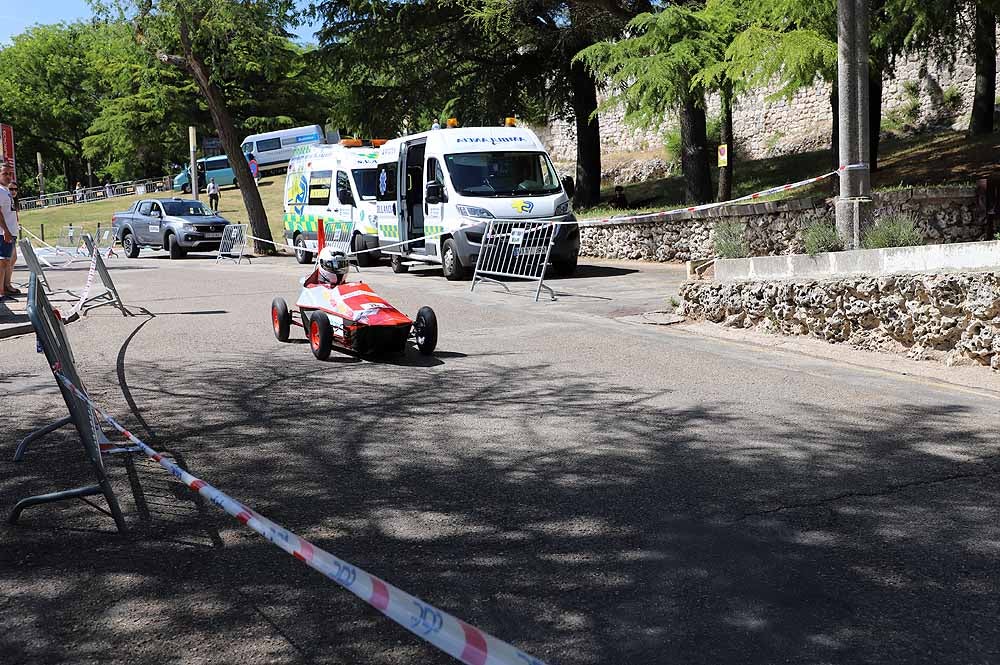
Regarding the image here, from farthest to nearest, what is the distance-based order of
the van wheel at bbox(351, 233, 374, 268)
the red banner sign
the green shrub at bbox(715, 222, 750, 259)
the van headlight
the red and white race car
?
the van wheel at bbox(351, 233, 374, 268) < the van headlight < the red banner sign < the green shrub at bbox(715, 222, 750, 259) < the red and white race car

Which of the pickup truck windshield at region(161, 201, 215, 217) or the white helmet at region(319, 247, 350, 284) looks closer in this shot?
the white helmet at region(319, 247, 350, 284)

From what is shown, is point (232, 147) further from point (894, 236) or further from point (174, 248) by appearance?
point (894, 236)

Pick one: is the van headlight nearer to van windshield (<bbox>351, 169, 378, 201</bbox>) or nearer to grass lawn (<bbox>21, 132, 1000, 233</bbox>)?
van windshield (<bbox>351, 169, 378, 201</bbox>)

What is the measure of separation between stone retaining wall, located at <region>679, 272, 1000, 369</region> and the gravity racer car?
12.3 ft

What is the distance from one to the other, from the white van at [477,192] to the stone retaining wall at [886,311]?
6994mm

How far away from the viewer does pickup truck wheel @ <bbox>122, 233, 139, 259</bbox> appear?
3156cm

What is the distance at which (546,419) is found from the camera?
720cm

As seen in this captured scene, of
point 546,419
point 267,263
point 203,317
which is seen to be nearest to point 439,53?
point 267,263

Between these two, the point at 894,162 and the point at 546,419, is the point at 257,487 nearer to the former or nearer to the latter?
the point at 546,419

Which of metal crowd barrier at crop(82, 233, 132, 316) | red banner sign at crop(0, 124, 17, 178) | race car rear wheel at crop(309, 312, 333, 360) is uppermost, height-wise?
red banner sign at crop(0, 124, 17, 178)

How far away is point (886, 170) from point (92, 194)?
2360 inches

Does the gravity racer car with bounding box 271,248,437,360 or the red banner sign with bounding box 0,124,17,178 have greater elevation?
the red banner sign with bounding box 0,124,17,178

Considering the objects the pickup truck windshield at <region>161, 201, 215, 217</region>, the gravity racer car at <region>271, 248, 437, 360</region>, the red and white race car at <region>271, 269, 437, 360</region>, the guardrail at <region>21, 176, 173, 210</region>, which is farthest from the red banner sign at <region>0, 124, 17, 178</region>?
the guardrail at <region>21, 176, 173, 210</region>

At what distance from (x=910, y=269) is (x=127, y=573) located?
7.45 m
